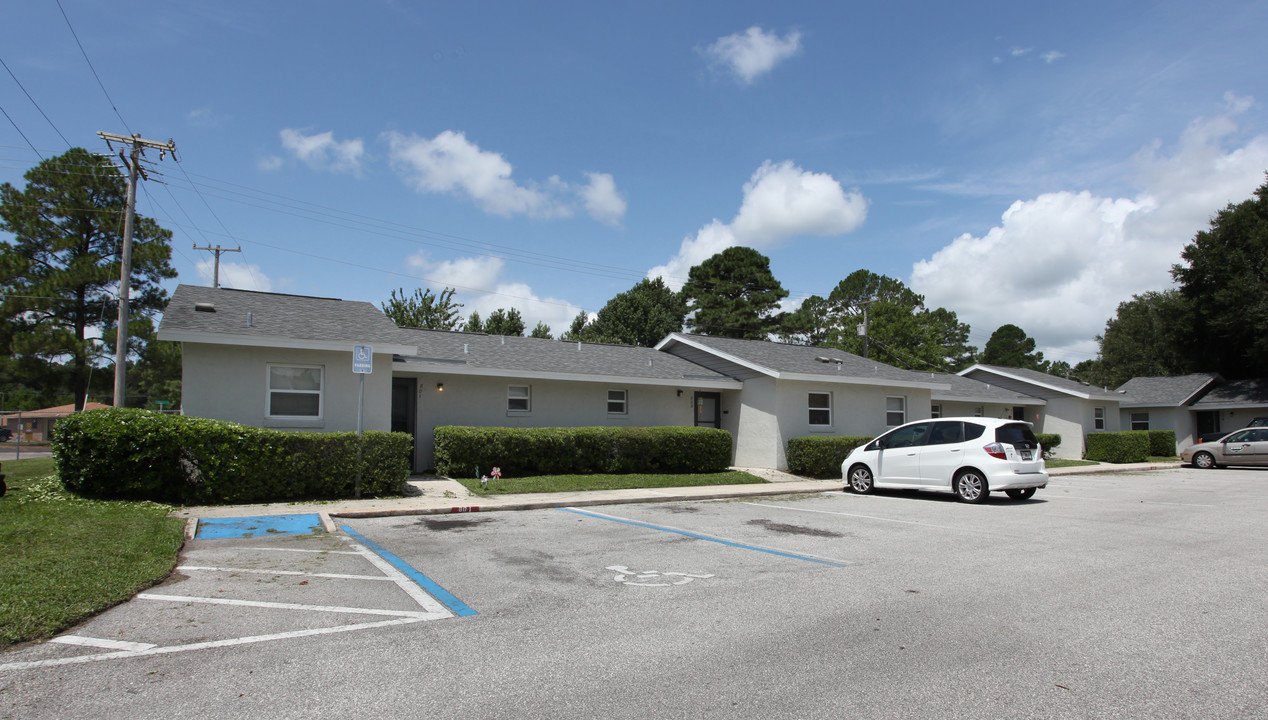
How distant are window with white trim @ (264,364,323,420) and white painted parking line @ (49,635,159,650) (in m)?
9.75

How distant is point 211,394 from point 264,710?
38.0 ft

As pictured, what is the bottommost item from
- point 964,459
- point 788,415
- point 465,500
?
point 465,500

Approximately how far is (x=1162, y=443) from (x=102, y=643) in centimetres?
3740

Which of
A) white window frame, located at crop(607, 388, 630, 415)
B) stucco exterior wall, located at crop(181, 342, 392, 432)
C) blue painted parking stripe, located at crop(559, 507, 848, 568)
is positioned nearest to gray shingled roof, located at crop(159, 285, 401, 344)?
stucco exterior wall, located at crop(181, 342, 392, 432)

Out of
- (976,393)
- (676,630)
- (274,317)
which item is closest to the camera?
(676,630)

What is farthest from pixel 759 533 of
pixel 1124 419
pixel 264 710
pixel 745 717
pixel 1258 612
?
pixel 1124 419

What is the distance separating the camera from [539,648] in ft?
15.2

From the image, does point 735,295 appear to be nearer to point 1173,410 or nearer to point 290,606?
point 1173,410

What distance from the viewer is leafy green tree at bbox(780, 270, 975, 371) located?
178ft

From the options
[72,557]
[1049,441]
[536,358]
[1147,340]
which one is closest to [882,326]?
[1147,340]

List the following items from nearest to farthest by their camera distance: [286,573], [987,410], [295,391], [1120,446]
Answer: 1. [286,573]
2. [295,391]
3. [1120,446]
4. [987,410]

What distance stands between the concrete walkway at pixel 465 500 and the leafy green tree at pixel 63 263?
3197 cm

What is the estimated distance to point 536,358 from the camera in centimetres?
1922

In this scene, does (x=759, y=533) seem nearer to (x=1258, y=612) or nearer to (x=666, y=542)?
(x=666, y=542)
